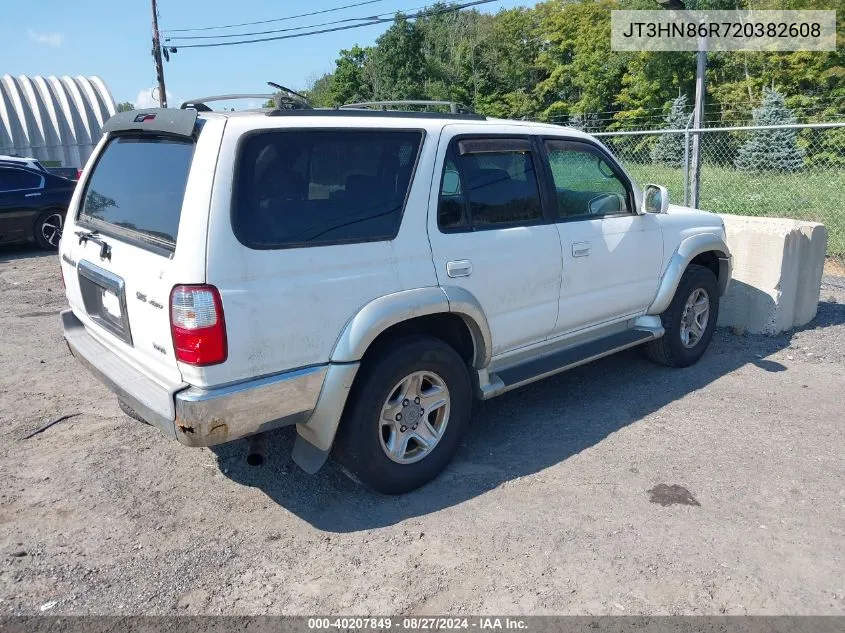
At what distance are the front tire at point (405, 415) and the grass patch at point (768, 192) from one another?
8.38 meters

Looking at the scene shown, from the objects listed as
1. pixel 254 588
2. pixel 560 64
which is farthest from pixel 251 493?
pixel 560 64

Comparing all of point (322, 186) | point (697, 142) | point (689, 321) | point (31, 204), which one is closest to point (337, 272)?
point (322, 186)

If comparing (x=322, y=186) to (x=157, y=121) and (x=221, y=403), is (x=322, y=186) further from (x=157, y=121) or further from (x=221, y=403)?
(x=221, y=403)

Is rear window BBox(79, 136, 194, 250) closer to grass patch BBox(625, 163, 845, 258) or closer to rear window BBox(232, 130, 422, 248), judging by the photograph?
rear window BBox(232, 130, 422, 248)

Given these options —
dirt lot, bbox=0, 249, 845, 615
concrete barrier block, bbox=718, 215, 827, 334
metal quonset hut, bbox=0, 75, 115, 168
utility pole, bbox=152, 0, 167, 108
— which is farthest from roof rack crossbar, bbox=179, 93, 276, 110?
utility pole, bbox=152, 0, 167, 108

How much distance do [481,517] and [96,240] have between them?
8.16 feet

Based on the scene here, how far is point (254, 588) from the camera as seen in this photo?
Result: 3014 millimetres

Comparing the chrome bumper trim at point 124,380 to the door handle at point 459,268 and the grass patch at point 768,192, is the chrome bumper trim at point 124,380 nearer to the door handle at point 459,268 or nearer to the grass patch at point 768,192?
the door handle at point 459,268

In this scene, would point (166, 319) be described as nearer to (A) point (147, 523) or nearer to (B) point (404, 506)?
(A) point (147, 523)

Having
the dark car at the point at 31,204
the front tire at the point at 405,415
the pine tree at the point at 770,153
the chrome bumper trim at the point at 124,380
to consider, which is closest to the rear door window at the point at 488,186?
the front tire at the point at 405,415

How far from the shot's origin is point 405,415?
12.1 feet

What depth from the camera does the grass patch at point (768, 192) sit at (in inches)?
452

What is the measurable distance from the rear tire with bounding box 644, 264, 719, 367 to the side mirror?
0.72 metres

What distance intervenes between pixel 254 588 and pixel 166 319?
1.24 m
